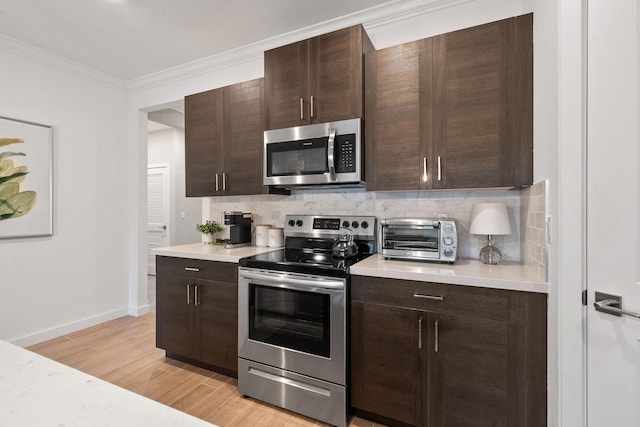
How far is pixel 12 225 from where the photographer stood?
267 cm

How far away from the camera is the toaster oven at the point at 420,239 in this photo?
5.94 feet

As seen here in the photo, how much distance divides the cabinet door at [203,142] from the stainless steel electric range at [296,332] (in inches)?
37.5

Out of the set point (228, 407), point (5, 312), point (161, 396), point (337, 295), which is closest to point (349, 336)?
point (337, 295)

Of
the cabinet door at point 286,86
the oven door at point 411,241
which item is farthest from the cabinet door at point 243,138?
the oven door at point 411,241

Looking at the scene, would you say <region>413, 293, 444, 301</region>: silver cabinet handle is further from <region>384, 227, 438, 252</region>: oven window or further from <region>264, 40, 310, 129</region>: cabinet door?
<region>264, 40, 310, 129</region>: cabinet door

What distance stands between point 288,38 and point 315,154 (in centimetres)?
120

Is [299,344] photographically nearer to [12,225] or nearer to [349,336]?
[349,336]

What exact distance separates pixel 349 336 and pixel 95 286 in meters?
2.99

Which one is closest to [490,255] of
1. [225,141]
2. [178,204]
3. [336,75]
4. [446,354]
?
[446,354]

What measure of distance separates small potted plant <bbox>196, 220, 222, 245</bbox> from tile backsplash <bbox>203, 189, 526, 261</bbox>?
0.25 meters

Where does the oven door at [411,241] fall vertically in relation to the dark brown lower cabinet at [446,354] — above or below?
above

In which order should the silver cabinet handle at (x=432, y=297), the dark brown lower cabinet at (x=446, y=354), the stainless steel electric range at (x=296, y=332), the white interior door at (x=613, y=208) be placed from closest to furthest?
the white interior door at (x=613, y=208) → the dark brown lower cabinet at (x=446, y=354) → the silver cabinet handle at (x=432, y=297) → the stainless steel electric range at (x=296, y=332)

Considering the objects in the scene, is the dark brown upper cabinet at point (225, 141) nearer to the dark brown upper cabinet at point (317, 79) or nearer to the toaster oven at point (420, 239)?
the dark brown upper cabinet at point (317, 79)

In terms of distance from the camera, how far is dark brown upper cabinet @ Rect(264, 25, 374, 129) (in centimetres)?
201
